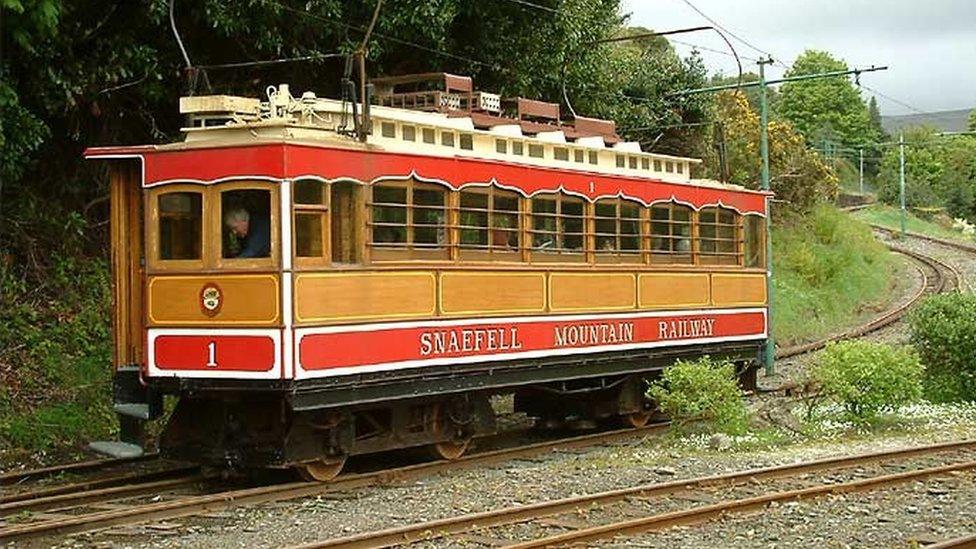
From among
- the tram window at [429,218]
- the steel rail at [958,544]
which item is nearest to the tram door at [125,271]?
the tram window at [429,218]

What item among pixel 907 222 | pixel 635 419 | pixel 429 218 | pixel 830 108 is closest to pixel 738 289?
pixel 635 419

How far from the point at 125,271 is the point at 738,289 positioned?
8.78 metres

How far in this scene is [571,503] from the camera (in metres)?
9.90

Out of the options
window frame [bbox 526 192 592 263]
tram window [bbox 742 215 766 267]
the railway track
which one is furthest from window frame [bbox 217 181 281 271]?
the railway track

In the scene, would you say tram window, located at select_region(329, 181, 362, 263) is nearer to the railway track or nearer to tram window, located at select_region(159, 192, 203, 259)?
tram window, located at select_region(159, 192, 203, 259)

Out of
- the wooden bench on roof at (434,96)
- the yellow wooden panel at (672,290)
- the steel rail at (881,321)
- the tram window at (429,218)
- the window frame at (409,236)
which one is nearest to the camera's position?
the window frame at (409,236)

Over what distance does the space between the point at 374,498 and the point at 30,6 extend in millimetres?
5224

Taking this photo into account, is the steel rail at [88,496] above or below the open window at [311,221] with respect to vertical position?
below

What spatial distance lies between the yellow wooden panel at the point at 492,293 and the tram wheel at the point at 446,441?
1065 millimetres

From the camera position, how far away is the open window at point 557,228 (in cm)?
1349

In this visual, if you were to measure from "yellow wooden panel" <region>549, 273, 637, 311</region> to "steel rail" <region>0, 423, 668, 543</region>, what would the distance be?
1578 mm

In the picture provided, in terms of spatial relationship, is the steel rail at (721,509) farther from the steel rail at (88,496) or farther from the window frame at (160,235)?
the window frame at (160,235)

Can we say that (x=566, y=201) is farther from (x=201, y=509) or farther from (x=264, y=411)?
(x=201, y=509)

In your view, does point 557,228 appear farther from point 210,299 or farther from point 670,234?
point 210,299
